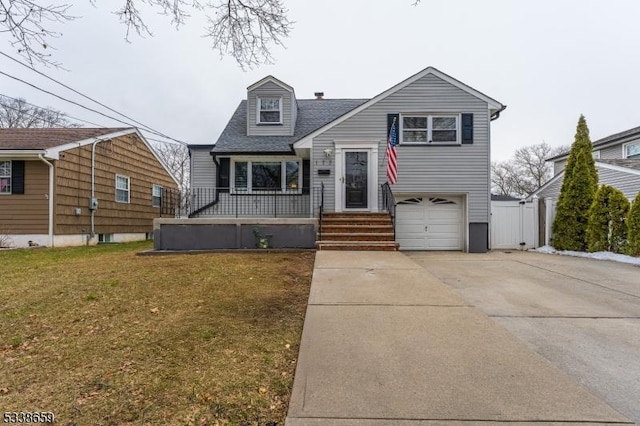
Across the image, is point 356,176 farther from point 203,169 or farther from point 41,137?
point 41,137

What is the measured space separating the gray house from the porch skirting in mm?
8779

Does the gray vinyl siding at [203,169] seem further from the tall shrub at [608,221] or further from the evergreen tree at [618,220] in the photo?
the evergreen tree at [618,220]

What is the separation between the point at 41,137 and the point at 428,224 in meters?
14.5

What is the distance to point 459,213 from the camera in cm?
1085

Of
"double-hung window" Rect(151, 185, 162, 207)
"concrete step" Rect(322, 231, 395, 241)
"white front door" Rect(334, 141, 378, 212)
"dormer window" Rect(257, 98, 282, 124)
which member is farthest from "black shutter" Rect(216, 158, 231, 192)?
"double-hung window" Rect(151, 185, 162, 207)

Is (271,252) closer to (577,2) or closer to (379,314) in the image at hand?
(379,314)

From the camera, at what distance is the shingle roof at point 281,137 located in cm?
1172

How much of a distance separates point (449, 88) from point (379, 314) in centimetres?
922

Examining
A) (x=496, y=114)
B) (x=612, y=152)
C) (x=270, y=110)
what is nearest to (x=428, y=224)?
(x=496, y=114)

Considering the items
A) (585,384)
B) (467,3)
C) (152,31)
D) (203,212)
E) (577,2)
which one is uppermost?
(577,2)

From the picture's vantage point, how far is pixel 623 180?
41.1ft

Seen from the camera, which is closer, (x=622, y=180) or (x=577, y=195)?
(x=577, y=195)

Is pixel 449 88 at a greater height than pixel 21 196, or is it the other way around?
pixel 449 88

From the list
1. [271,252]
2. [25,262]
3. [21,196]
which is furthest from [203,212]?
[21,196]
